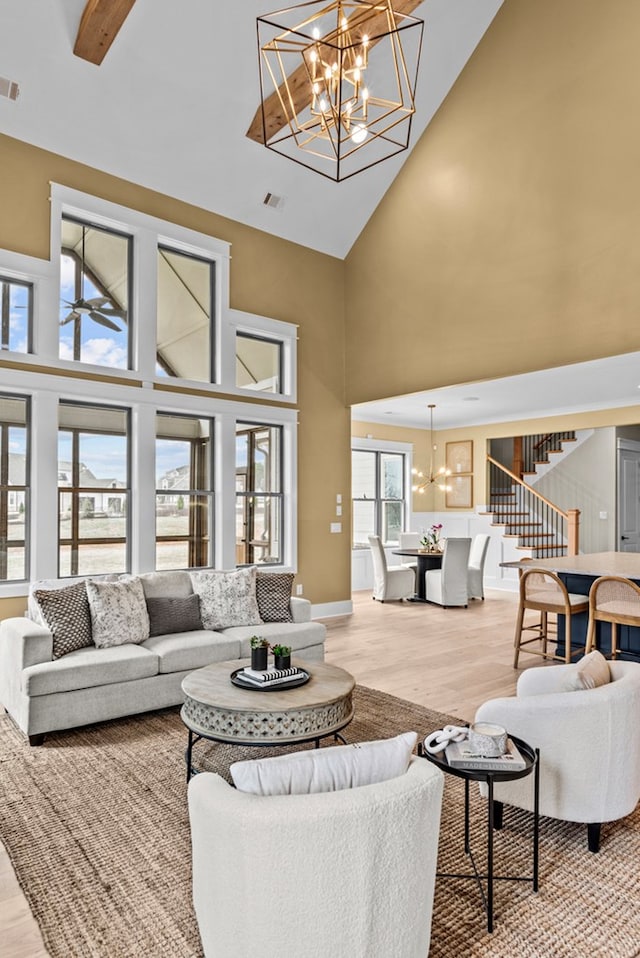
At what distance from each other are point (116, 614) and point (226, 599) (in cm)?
88

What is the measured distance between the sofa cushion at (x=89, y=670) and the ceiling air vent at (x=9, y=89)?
4.42 m

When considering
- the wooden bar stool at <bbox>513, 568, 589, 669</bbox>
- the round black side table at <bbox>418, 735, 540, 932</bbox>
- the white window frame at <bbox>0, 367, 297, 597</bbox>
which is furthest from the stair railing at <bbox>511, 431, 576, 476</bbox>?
the round black side table at <bbox>418, 735, 540, 932</bbox>

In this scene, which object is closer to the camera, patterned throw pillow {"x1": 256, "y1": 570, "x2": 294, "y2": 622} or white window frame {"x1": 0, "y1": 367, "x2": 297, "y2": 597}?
patterned throw pillow {"x1": 256, "y1": 570, "x2": 294, "y2": 622}

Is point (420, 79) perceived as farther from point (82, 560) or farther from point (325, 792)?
point (325, 792)

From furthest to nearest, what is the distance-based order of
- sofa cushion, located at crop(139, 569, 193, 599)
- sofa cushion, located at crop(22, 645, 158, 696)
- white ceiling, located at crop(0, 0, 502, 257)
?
1. white ceiling, located at crop(0, 0, 502, 257)
2. sofa cushion, located at crop(139, 569, 193, 599)
3. sofa cushion, located at crop(22, 645, 158, 696)

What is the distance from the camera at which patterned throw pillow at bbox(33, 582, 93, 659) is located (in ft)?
12.9

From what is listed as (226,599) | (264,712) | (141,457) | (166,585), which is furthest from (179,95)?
(264,712)

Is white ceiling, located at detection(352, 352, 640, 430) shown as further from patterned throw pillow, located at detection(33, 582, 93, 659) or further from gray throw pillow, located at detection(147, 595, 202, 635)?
patterned throw pillow, located at detection(33, 582, 93, 659)

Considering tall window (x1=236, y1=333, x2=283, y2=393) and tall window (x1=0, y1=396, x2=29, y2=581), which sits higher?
tall window (x1=236, y1=333, x2=283, y2=393)

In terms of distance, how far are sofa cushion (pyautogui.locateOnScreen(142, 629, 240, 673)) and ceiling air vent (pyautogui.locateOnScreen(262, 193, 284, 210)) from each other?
475cm

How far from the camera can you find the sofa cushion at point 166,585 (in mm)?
4609

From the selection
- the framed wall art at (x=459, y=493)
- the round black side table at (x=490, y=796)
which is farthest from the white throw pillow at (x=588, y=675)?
the framed wall art at (x=459, y=493)

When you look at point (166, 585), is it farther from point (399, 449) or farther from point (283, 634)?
point (399, 449)

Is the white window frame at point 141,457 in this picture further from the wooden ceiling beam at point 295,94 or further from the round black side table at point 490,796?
the round black side table at point 490,796
